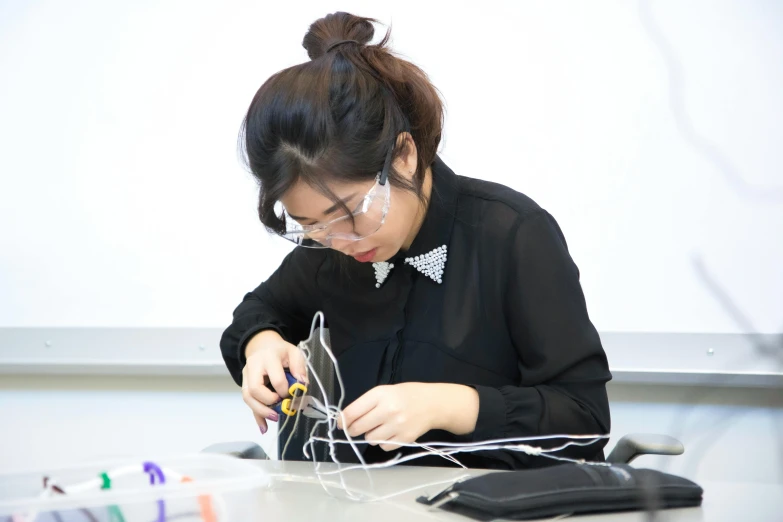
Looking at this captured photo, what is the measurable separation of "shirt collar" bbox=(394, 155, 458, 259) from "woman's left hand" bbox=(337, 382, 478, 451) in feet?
0.97

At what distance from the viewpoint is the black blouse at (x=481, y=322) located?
106cm

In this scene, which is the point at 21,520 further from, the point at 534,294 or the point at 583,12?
the point at 583,12

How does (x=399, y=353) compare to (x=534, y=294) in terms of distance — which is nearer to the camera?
(x=534, y=294)

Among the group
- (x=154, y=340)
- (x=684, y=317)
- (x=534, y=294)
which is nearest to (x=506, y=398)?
(x=534, y=294)

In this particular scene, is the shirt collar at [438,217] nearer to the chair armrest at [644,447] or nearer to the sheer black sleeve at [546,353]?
the sheer black sleeve at [546,353]

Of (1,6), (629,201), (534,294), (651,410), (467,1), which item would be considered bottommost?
(651,410)

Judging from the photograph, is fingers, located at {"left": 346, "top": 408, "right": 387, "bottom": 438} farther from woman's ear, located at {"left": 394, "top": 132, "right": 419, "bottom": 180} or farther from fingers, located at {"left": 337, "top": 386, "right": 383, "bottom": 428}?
woman's ear, located at {"left": 394, "top": 132, "right": 419, "bottom": 180}

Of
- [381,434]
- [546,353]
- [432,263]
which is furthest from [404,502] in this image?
[432,263]

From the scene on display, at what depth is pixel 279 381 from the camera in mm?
1048

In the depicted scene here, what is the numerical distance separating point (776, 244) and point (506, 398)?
84cm

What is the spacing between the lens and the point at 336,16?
46.8 inches

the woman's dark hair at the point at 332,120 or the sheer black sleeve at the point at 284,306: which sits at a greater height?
the woman's dark hair at the point at 332,120

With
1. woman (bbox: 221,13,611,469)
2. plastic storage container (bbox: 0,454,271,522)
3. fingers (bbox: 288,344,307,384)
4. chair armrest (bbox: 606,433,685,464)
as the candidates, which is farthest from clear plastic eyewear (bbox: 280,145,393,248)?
chair armrest (bbox: 606,433,685,464)

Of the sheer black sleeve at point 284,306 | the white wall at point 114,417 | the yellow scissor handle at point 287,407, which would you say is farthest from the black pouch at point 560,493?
the white wall at point 114,417
